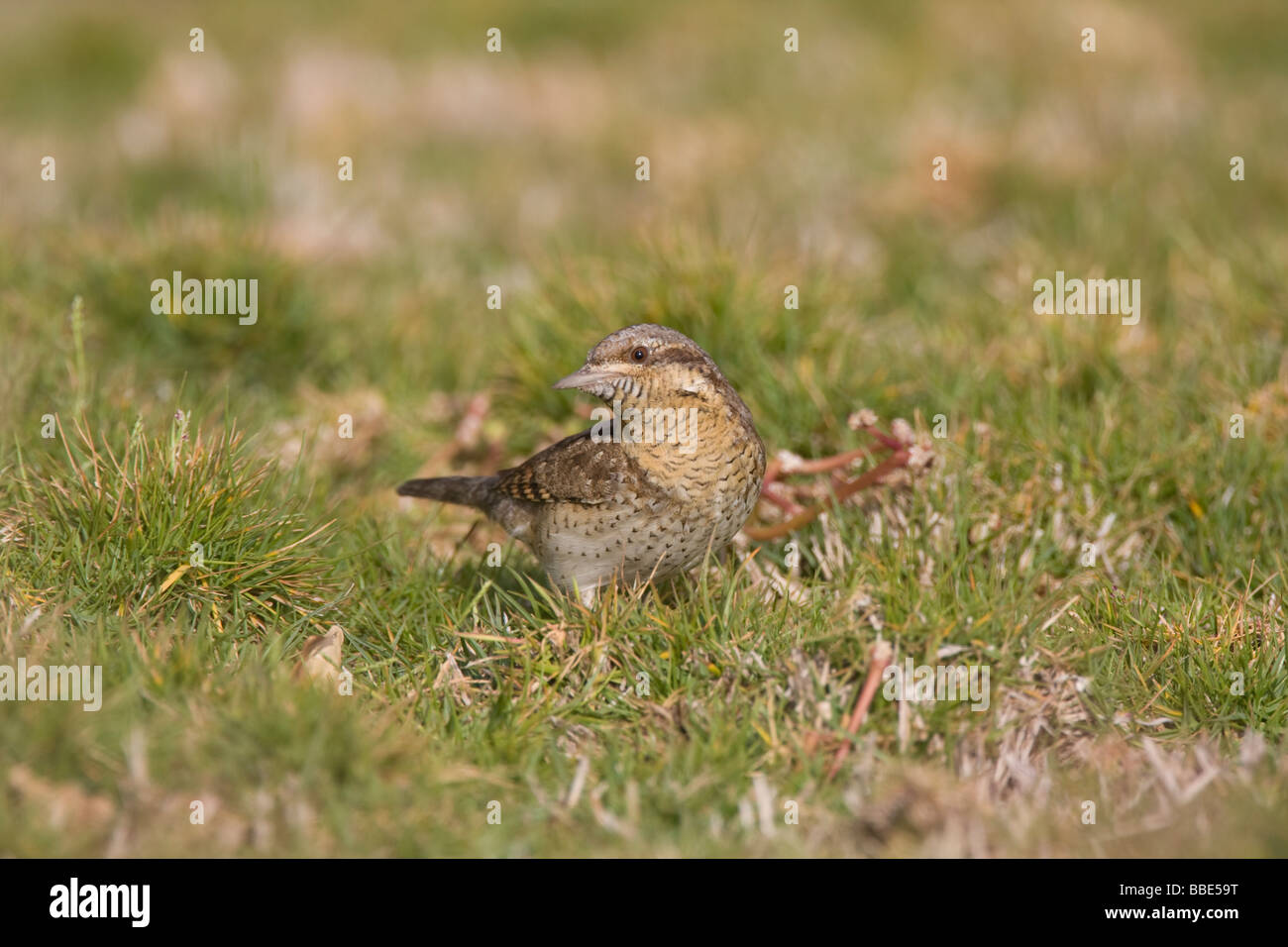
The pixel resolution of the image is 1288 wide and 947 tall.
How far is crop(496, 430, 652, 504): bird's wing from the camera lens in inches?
182

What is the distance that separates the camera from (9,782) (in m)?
3.63

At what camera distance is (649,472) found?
15.1 ft

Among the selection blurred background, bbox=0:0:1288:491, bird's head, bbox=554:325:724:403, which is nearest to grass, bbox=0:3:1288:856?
blurred background, bbox=0:0:1288:491

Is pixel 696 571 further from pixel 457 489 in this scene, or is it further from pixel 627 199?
pixel 627 199

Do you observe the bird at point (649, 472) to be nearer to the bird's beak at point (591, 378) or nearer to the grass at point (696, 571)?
the bird's beak at point (591, 378)

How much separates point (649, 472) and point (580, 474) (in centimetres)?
28

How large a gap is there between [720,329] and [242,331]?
2515 mm

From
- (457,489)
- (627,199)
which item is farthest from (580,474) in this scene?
(627,199)

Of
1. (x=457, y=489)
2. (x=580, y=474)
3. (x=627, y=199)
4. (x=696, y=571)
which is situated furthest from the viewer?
(x=627, y=199)

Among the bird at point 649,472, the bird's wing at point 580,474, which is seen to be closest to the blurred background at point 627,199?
the bird's wing at point 580,474

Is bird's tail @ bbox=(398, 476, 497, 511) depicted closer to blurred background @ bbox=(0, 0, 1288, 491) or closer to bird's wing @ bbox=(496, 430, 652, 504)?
bird's wing @ bbox=(496, 430, 652, 504)

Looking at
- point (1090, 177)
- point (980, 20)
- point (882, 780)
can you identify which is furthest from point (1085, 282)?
point (980, 20)

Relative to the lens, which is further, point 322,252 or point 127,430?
point 322,252

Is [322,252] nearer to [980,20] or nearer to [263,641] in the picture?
[263,641]
